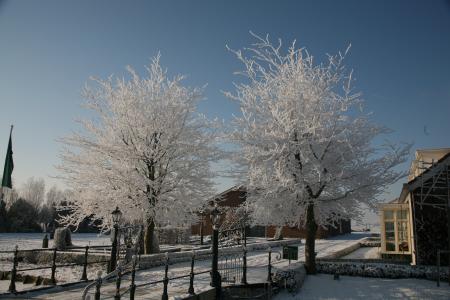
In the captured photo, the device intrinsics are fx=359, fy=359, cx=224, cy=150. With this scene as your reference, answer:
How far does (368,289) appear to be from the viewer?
12.3 m

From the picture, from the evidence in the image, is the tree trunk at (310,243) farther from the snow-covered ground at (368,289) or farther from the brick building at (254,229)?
the brick building at (254,229)

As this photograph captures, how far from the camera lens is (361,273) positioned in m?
14.4

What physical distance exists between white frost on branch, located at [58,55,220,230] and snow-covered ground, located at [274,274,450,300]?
25.5ft

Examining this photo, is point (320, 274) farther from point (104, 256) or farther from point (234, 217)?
point (234, 217)

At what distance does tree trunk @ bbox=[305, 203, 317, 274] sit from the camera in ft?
48.5

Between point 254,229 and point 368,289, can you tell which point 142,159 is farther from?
point 254,229

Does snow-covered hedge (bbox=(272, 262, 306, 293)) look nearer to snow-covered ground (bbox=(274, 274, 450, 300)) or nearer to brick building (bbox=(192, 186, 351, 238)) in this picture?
snow-covered ground (bbox=(274, 274, 450, 300))

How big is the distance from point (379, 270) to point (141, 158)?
37.9 feet

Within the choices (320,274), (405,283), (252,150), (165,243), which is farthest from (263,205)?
(165,243)

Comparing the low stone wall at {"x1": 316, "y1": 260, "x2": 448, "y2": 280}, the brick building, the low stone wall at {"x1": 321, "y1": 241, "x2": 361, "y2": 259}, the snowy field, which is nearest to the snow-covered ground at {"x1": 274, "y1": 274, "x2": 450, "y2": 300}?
the low stone wall at {"x1": 316, "y1": 260, "x2": 448, "y2": 280}

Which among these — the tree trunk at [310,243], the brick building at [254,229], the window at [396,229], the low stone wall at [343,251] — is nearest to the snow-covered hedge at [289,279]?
the tree trunk at [310,243]

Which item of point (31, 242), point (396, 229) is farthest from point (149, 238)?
point (31, 242)

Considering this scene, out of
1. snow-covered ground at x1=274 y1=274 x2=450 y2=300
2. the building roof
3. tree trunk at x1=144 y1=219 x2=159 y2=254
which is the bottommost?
snow-covered ground at x1=274 y1=274 x2=450 y2=300

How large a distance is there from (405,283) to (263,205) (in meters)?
5.96
